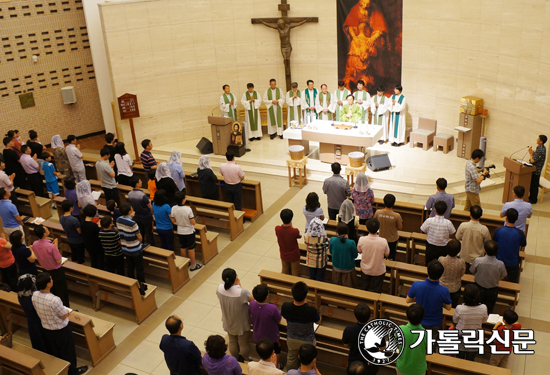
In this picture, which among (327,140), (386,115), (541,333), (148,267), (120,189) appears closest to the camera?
(541,333)

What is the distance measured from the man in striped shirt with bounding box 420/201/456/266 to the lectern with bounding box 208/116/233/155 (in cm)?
729

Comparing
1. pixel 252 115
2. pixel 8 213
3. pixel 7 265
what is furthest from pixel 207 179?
pixel 252 115

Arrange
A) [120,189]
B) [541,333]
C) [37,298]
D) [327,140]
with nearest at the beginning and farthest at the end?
[37,298] → [541,333] → [120,189] → [327,140]

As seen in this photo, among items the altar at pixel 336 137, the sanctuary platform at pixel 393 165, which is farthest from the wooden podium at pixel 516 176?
the altar at pixel 336 137

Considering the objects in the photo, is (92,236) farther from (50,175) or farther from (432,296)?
(432,296)

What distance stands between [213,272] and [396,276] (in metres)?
3.09

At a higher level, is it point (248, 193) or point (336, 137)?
point (336, 137)

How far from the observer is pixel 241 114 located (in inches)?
587

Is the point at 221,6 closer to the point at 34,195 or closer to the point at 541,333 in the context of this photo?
the point at 34,195

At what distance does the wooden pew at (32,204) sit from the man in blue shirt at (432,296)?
7.97 metres

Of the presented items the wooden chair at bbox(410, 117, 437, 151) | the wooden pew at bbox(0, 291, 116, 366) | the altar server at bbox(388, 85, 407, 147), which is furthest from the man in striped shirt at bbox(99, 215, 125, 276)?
the wooden chair at bbox(410, 117, 437, 151)

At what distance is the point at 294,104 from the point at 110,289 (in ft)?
26.5

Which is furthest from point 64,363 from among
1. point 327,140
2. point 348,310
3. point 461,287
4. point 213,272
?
point 327,140

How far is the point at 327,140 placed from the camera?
12.2 m
